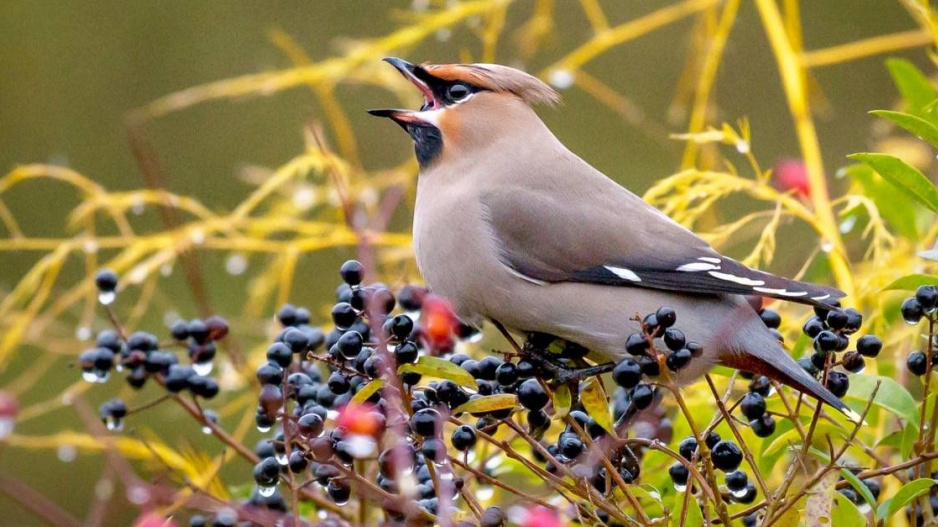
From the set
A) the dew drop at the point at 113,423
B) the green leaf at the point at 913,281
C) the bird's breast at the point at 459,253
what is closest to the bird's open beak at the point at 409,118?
the bird's breast at the point at 459,253

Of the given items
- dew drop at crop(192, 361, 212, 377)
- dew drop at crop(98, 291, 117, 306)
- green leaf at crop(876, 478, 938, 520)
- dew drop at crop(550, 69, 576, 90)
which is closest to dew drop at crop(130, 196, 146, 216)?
dew drop at crop(98, 291, 117, 306)

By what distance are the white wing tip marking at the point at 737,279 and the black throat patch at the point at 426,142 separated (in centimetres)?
69

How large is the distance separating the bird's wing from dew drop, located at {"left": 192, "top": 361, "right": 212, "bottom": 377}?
0.54m

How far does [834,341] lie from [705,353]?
0.91 ft

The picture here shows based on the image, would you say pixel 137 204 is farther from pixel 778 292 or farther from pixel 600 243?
pixel 778 292

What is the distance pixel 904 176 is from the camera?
69.1 inches

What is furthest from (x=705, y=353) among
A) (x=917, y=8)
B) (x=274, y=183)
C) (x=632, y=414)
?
(x=274, y=183)

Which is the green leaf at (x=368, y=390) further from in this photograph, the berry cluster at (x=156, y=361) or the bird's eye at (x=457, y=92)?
the bird's eye at (x=457, y=92)

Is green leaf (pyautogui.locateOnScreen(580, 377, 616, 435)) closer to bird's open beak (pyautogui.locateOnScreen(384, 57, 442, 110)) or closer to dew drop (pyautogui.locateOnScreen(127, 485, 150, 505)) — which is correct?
dew drop (pyautogui.locateOnScreen(127, 485, 150, 505))

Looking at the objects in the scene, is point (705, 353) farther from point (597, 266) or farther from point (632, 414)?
point (597, 266)

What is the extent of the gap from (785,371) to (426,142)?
1.06 metres

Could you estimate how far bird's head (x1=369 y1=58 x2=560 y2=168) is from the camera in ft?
8.23

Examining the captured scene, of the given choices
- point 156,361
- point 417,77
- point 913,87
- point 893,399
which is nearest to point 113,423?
point 156,361

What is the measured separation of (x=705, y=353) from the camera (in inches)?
73.8
